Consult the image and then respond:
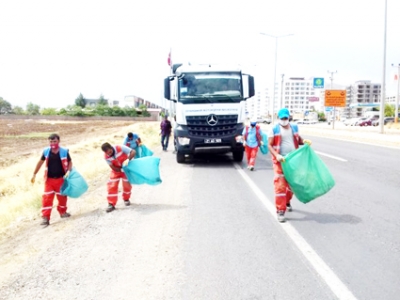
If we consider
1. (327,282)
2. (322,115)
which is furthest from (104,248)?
(322,115)

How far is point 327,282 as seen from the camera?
15.3ft

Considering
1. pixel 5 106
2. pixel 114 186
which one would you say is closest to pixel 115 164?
pixel 114 186

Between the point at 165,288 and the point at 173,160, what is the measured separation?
13.6m

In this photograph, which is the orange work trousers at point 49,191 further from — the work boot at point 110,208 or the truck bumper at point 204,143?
the truck bumper at point 204,143

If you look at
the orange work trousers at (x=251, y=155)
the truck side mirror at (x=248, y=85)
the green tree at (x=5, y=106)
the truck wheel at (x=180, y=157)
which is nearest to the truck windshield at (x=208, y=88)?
the truck side mirror at (x=248, y=85)

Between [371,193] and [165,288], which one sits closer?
[165,288]

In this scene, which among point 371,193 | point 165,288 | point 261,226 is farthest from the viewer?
point 371,193

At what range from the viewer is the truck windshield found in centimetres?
1493

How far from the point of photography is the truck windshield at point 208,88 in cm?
1493

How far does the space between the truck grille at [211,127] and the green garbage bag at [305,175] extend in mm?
7416

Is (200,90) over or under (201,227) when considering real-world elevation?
over

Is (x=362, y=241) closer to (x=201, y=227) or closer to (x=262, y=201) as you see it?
(x=201, y=227)

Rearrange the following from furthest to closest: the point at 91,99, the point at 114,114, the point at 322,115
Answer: the point at 91,99 < the point at 322,115 < the point at 114,114

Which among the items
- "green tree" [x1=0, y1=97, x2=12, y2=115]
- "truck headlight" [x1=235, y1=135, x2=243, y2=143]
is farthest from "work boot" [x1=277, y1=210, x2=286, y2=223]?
"green tree" [x1=0, y1=97, x2=12, y2=115]
